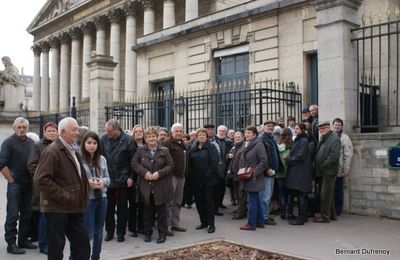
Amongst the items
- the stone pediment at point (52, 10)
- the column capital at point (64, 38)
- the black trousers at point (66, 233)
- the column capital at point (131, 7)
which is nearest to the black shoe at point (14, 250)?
the black trousers at point (66, 233)

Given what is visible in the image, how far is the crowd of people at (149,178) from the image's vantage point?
500 centimetres

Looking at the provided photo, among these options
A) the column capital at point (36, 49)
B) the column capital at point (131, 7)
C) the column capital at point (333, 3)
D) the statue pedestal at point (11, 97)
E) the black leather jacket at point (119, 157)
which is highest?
the column capital at point (131, 7)

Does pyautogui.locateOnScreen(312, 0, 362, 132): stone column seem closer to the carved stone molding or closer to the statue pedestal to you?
the statue pedestal

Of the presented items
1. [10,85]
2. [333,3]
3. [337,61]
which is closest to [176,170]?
[337,61]

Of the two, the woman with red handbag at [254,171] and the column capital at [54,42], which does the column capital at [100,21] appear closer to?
the column capital at [54,42]

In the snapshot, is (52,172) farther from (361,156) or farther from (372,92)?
(372,92)

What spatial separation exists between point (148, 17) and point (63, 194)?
31.4 metres

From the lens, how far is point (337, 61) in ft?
30.9

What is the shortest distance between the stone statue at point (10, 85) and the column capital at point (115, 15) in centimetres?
1567

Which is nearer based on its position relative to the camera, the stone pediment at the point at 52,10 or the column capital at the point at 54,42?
the stone pediment at the point at 52,10

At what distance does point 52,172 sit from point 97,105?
11.1m

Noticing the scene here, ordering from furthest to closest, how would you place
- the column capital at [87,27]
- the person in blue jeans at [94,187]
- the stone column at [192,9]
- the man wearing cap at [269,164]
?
1. the column capital at [87,27]
2. the stone column at [192,9]
3. the man wearing cap at [269,164]
4. the person in blue jeans at [94,187]

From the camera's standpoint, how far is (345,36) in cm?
944

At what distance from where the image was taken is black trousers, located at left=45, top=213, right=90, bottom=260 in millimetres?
4840
